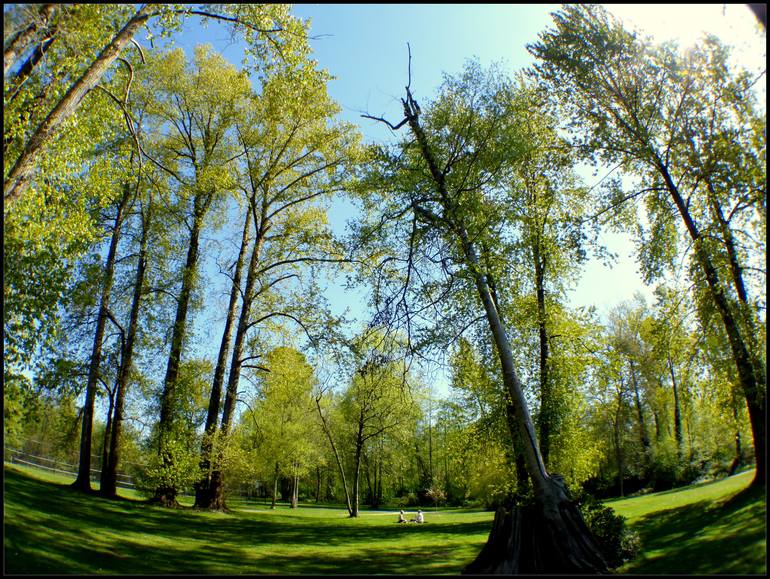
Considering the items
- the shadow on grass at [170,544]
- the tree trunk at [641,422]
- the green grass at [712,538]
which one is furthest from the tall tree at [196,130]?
the tree trunk at [641,422]

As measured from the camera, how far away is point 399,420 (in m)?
29.2

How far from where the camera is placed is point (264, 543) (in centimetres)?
1301

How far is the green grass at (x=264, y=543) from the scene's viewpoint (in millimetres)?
7129

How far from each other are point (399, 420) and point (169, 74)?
22203mm

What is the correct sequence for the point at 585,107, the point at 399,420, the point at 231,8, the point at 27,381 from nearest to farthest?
1. the point at 27,381
2. the point at 231,8
3. the point at 585,107
4. the point at 399,420

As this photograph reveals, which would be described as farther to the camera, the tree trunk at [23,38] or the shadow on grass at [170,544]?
the shadow on grass at [170,544]

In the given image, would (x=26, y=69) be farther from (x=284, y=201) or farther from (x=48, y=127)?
(x=284, y=201)

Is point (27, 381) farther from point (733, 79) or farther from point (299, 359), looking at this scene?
point (733, 79)

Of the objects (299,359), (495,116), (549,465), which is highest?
(495,116)

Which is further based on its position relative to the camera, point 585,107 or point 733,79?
point 585,107

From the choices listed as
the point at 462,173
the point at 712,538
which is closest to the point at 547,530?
the point at 712,538

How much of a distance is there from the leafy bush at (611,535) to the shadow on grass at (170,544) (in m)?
2.86

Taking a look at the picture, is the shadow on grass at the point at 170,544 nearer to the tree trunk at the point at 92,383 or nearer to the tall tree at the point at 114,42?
the tree trunk at the point at 92,383

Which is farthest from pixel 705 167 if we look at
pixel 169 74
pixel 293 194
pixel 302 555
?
pixel 169 74
